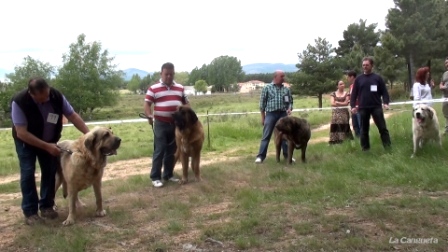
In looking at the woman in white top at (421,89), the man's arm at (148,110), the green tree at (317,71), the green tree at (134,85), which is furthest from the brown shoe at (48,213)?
the green tree at (134,85)

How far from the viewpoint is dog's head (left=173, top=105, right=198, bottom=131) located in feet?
19.9

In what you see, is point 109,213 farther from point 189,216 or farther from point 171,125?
point 171,125

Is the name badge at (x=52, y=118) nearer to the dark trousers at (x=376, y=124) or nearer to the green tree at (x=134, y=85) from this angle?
the dark trousers at (x=376, y=124)

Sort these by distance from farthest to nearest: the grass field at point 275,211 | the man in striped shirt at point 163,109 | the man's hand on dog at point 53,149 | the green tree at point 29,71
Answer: the green tree at point 29,71 < the man in striped shirt at point 163,109 < the man's hand on dog at point 53,149 < the grass field at point 275,211

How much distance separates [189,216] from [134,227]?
0.62 meters

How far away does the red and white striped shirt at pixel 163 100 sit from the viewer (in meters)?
6.21

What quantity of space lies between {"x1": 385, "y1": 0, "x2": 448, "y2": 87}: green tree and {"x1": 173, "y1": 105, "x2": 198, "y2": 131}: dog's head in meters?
27.6

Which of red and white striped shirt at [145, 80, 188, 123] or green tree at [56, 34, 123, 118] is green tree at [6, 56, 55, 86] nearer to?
green tree at [56, 34, 123, 118]

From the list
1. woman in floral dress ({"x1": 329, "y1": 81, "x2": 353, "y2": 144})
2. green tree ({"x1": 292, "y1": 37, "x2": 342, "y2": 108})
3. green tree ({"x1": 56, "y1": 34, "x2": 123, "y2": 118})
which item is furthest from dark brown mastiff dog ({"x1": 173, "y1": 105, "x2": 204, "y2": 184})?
green tree ({"x1": 56, "y1": 34, "x2": 123, "y2": 118})

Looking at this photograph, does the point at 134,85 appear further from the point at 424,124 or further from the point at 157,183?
the point at 424,124

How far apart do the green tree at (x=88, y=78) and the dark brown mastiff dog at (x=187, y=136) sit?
49127 mm

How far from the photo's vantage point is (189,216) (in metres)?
4.73

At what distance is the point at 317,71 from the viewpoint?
106ft

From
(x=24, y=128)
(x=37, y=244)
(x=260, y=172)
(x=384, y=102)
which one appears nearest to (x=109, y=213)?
(x=37, y=244)
